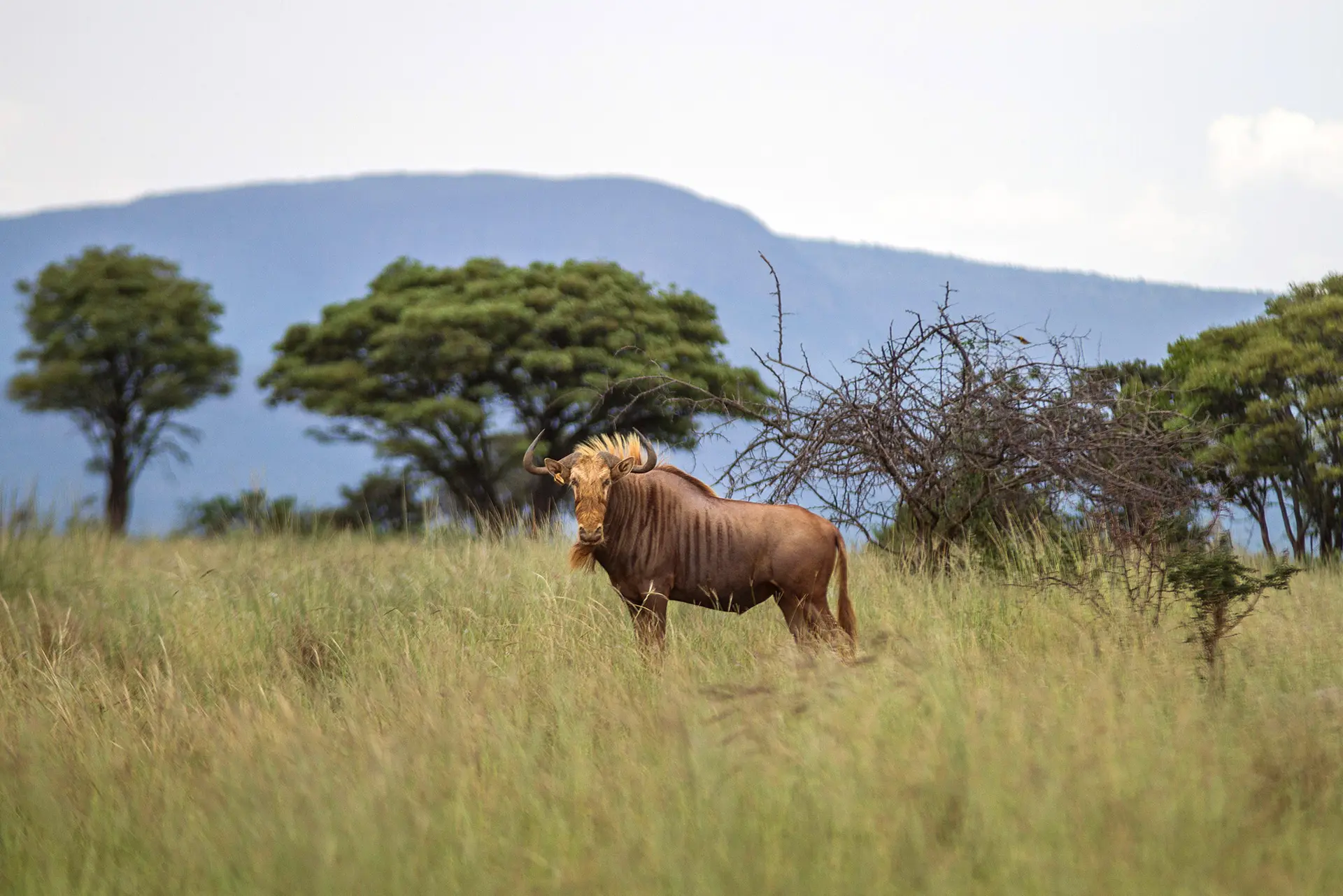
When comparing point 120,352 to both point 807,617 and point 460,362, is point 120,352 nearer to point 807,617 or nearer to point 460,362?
point 460,362

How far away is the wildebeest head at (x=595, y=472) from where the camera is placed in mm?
6746

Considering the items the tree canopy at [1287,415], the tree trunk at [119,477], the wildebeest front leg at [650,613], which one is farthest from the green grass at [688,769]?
the tree trunk at [119,477]

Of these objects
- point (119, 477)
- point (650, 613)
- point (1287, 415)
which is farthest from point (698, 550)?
point (119, 477)

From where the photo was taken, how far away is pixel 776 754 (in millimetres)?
4270

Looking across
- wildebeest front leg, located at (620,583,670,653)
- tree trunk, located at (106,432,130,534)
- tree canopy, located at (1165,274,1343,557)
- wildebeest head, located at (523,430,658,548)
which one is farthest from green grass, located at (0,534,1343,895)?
tree trunk, located at (106,432,130,534)

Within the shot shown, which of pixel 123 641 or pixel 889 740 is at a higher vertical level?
pixel 889 740

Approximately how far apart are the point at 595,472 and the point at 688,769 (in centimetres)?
285

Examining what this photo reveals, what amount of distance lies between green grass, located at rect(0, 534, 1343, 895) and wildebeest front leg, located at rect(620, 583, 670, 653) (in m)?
0.17

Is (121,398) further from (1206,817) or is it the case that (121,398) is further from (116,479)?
(1206,817)

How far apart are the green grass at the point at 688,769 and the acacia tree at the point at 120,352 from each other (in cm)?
2967

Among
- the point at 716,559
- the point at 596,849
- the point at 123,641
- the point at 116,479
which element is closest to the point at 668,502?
the point at 716,559

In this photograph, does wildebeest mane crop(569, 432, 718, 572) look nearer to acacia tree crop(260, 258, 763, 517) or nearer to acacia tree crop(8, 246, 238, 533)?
acacia tree crop(260, 258, 763, 517)

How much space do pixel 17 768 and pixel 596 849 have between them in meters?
3.18

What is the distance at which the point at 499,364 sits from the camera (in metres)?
30.2
